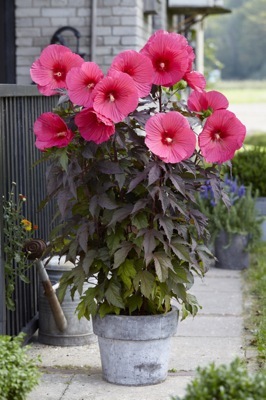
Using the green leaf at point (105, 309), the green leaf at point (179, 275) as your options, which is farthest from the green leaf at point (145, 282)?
the green leaf at point (105, 309)

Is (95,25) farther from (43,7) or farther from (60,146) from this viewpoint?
(60,146)

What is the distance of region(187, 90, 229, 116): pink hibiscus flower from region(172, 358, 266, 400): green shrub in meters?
1.79

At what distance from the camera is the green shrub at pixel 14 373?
3.88 meters

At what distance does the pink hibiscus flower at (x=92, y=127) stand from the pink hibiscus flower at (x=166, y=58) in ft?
1.18

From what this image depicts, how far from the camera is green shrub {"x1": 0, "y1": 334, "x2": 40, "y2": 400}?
3885 millimetres

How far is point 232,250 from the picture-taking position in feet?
27.2

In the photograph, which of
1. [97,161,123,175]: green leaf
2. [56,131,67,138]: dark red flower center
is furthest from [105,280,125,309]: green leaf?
[56,131,67,138]: dark red flower center

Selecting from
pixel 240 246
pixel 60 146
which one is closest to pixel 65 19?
pixel 240 246

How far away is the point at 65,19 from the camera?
10492mm

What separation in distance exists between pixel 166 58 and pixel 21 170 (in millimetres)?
1429

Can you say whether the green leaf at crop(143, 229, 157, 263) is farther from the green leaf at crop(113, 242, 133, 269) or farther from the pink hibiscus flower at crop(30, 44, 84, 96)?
the pink hibiscus flower at crop(30, 44, 84, 96)

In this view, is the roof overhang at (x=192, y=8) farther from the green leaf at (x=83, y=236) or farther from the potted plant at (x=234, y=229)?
the green leaf at (x=83, y=236)

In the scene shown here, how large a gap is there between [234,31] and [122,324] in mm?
96948

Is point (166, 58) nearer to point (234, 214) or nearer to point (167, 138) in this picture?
point (167, 138)
